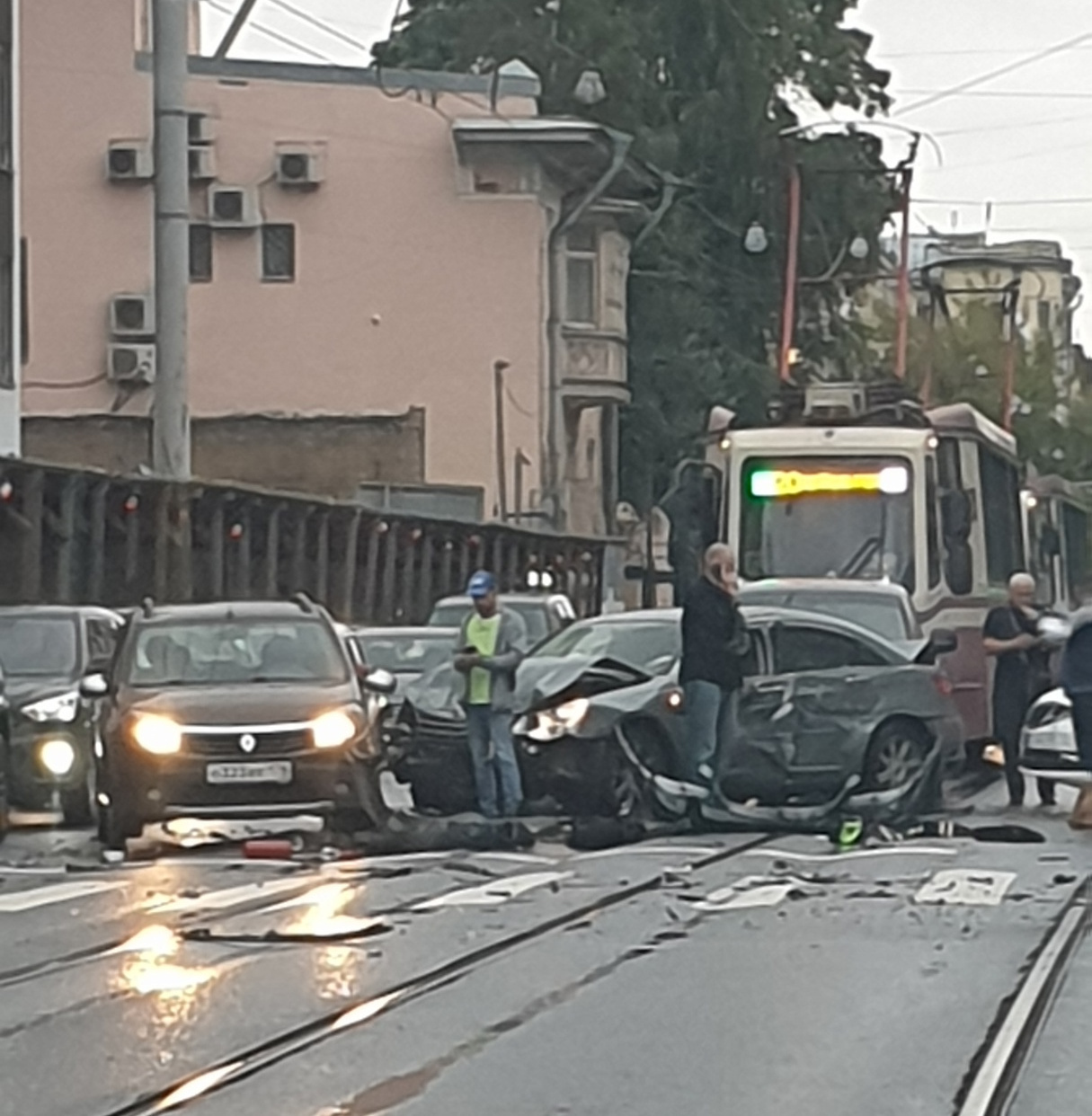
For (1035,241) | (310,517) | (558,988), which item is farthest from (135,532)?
(1035,241)

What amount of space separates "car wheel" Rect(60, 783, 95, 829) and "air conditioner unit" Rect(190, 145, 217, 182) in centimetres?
3467

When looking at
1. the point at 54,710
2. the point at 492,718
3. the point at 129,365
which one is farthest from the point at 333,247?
the point at 492,718

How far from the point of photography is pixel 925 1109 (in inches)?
340

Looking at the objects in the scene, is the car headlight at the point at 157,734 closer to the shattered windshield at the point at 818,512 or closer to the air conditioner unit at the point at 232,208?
the shattered windshield at the point at 818,512

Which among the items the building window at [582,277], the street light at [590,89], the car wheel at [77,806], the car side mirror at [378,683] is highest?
the street light at [590,89]

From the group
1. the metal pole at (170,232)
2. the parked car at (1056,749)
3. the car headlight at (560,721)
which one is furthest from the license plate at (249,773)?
the metal pole at (170,232)

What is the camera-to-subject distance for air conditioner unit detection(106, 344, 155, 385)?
5459cm

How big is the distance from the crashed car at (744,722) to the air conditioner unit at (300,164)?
3623 cm

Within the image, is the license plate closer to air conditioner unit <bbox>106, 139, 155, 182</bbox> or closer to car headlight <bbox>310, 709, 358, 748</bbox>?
car headlight <bbox>310, 709, 358, 748</bbox>

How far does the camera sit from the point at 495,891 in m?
15.0

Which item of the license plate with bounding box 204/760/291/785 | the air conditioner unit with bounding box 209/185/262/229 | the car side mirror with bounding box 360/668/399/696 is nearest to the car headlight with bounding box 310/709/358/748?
the license plate with bounding box 204/760/291/785

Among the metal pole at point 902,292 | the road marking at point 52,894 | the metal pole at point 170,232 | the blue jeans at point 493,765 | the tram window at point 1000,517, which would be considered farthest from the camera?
the metal pole at point 902,292

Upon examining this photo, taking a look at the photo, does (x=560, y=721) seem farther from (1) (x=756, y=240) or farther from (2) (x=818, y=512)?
(1) (x=756, y=240)

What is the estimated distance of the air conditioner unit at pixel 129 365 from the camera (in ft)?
179
